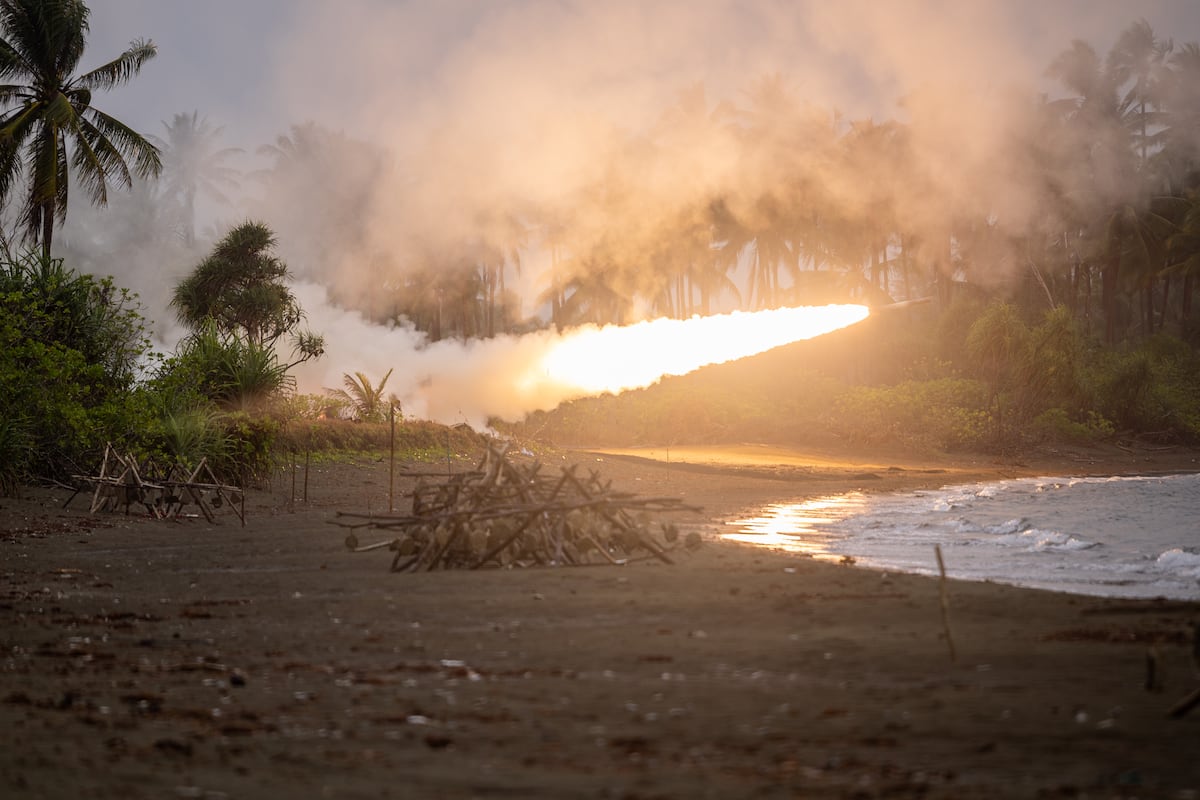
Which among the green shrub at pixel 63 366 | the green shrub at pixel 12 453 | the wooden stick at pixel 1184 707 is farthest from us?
the green shrub at pixel 63 366

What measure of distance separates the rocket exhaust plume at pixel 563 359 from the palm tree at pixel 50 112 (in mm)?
9837

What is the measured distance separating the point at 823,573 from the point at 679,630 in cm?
414

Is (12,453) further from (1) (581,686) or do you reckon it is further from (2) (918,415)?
(2) (918,415)

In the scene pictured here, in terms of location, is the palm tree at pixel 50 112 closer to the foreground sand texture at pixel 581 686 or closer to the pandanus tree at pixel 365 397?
the pandanus tree at pixel 365 397

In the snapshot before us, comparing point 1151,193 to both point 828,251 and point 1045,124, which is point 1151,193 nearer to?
point 1045,124

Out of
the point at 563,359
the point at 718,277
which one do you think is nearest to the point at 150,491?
the point at 563,359

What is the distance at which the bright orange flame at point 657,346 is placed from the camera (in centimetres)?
3086

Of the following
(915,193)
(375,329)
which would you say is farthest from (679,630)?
(915,193)

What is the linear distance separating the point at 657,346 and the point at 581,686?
24.7 metres

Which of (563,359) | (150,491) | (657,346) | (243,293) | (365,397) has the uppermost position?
(243,293)

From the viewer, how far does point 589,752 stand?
572 centimetres

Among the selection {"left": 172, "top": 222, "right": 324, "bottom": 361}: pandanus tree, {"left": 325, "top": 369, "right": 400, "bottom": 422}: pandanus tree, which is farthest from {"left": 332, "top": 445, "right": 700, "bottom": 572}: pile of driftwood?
{"left": 172, "top": 222, "right": 324, "bottom": 361}: pandanus tree

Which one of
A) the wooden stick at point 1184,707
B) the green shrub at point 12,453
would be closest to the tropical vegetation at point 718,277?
the green shrub at point 12,453

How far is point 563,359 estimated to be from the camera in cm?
3192
